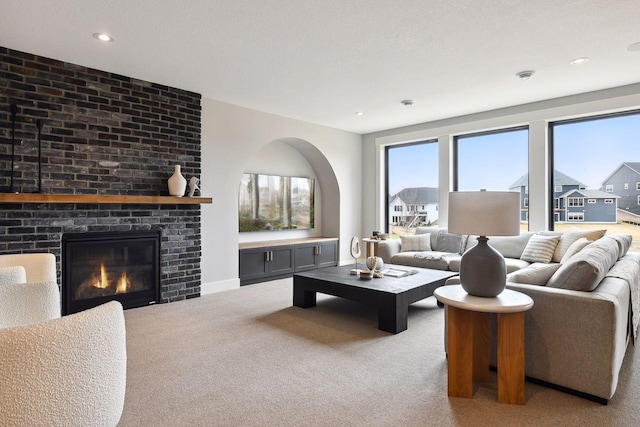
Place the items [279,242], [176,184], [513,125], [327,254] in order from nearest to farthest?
[176,184] < [513,125] < [279,242] < [327,254]

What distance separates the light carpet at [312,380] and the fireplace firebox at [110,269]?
24.1 inches

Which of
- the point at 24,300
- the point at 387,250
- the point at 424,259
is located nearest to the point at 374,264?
the point at 424,259

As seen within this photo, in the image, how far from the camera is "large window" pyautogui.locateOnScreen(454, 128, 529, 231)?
546 centimetres

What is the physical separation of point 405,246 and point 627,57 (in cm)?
332

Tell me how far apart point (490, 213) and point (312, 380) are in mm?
1514

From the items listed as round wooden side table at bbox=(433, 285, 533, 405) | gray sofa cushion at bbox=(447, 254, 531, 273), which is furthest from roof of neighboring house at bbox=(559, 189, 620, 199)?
round wooden side table at bbox=(433, 285, 533, 405)

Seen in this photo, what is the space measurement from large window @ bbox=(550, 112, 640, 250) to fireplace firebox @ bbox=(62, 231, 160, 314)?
5.29m

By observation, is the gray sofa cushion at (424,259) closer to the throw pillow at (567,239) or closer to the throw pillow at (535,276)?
the throw pillow at (567,239)

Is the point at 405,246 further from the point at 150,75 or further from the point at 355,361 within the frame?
the point at 150,75

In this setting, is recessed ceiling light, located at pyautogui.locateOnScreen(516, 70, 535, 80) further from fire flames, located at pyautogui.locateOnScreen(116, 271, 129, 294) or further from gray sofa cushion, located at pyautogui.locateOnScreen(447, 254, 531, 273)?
fire flames, located at pyautogui.locateOnScreen(116, 271, 129, 294)

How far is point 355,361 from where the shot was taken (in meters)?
2.68

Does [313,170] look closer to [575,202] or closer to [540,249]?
[540,249]

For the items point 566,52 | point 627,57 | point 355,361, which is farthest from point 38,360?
point 627,57

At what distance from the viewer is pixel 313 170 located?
7.01m
